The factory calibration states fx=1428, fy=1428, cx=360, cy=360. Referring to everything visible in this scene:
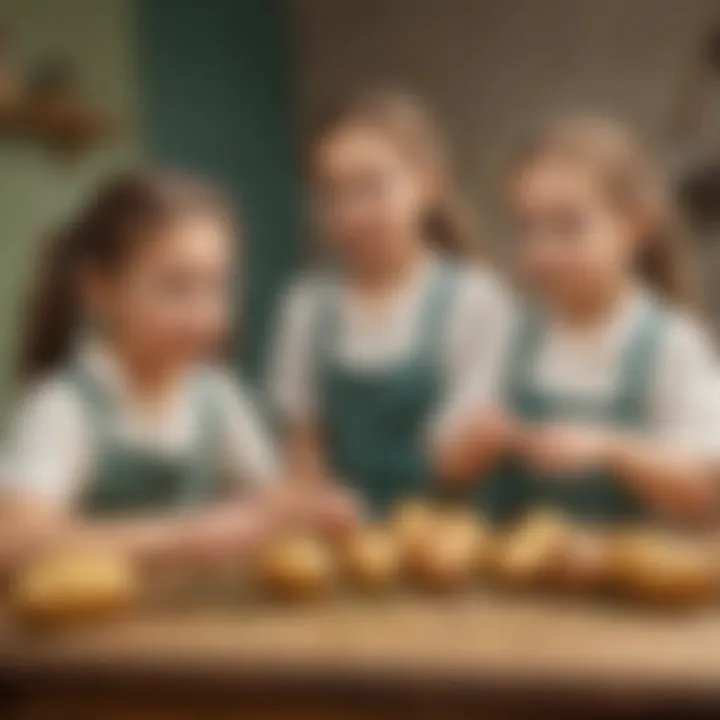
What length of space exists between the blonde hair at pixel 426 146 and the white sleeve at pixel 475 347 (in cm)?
2

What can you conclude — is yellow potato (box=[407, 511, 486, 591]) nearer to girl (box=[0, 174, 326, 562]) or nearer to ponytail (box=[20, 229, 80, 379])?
girl (box=[0, 174, 326, 562])

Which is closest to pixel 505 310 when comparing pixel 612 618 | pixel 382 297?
pixel 382 297

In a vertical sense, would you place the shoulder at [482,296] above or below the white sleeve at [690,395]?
above

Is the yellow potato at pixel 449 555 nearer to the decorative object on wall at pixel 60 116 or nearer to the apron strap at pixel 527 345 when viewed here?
the apron strap at pixel 527 345

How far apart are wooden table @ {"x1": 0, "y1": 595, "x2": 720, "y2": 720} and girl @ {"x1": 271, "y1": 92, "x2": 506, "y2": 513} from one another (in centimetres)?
9

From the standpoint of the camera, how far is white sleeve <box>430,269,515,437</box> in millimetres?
759

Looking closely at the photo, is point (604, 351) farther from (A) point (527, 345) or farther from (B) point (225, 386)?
(B) point (225, 386)

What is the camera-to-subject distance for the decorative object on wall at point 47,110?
78cm

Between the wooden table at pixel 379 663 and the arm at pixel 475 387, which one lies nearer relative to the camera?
the wooden table at pixel 379 663

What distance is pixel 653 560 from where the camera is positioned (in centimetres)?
69

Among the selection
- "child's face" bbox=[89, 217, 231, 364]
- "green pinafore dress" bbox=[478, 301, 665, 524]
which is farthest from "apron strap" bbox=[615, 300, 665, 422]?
"child's face" bbox=[89, 217, 231, 364]

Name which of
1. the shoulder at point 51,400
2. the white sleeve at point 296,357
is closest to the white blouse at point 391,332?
the white sleeve at point 296,357

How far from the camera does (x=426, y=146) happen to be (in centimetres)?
76

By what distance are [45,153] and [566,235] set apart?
0.94 ft
